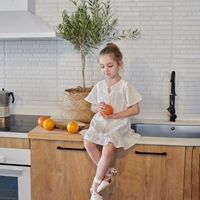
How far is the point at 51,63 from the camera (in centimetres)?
220

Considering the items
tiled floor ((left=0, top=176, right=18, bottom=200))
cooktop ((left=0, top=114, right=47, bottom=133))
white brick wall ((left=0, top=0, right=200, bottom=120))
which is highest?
white brick wall ((left=0, top=0, right=200, bottom=120))

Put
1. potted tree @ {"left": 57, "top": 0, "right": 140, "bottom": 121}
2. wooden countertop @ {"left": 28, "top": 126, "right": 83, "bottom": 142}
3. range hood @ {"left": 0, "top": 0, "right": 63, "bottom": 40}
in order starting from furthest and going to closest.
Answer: potted tree @ {"left": 57, "top": 0, "right": 140, "bottom": 121}, range hood @ {"left": 0, "top": 0, "right": 63, "bottom": 40}, wooden countertop @ {"left": 28, "top": 126, "right": 83, "bottom": 142}

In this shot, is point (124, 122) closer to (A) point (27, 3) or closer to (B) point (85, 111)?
(B) point (85, 111)

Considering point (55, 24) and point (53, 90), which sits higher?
point (55, 24)

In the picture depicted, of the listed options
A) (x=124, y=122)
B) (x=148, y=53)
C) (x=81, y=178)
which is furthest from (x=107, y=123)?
(x=148, y=53)

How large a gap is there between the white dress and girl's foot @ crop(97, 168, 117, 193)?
0.15 m

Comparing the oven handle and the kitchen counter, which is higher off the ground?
the kitchen counter

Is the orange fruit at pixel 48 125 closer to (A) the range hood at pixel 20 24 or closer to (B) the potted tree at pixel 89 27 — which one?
(B) the potted tree at pixel 89 27

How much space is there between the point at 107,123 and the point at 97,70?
0.60 metres

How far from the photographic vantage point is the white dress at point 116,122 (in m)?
1.60

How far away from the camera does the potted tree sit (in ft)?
6.31

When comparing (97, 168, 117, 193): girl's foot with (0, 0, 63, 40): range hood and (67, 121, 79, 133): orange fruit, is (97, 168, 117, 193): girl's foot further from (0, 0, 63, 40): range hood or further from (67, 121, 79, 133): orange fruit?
(0, 0, 63, 40): range hood

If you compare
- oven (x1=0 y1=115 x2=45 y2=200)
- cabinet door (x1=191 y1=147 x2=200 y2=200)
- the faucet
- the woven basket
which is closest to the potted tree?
the woven basket

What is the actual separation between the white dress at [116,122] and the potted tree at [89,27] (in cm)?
29
